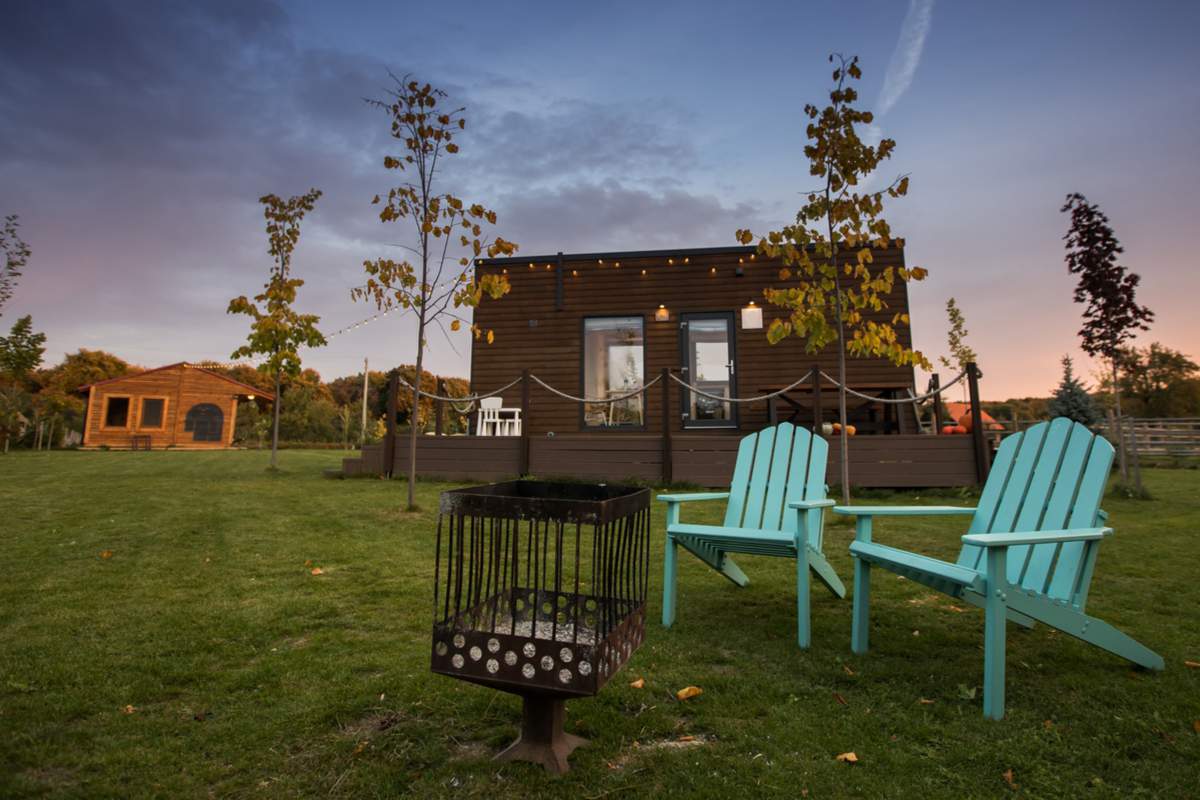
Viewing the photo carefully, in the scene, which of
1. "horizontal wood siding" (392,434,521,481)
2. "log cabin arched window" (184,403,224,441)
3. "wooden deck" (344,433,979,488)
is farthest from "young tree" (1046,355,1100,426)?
"log cabin arched window" (184,403,224,441)

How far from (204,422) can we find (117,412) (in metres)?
2.92

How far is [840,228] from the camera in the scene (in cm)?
523

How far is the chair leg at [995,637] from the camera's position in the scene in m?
1.83

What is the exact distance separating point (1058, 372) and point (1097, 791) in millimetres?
14089

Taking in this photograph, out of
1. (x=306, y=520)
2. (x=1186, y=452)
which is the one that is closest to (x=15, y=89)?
(x=306, y=520)

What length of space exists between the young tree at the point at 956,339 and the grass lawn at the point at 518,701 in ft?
32.4

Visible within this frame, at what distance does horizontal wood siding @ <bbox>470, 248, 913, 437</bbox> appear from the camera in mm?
9586

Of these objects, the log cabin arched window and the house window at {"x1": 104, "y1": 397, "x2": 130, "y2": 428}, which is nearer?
the house window at {"x1": 104, "y1": 397, "x2": 130, "y2": 428}

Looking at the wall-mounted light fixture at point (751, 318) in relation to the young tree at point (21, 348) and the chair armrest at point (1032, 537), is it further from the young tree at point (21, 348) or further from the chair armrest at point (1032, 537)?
the young tree at point (21, 348)

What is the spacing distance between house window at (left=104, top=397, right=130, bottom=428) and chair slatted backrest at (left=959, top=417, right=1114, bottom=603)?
26.3 m

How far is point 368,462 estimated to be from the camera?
8531 millimetres

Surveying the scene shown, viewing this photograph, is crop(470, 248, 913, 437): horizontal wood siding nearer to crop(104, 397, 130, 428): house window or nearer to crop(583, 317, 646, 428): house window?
crop(583, 317, 646, 428): house window

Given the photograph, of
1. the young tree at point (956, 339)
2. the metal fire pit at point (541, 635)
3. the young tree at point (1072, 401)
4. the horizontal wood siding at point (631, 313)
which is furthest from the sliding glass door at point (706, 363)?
the metal fire pit at point (541, 635)

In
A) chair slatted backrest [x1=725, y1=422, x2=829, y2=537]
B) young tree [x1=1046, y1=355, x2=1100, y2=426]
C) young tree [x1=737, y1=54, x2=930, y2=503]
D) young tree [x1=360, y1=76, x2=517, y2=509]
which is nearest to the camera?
chair slatted backrest [x1=725, y1=422, x2=829, y2=537]
